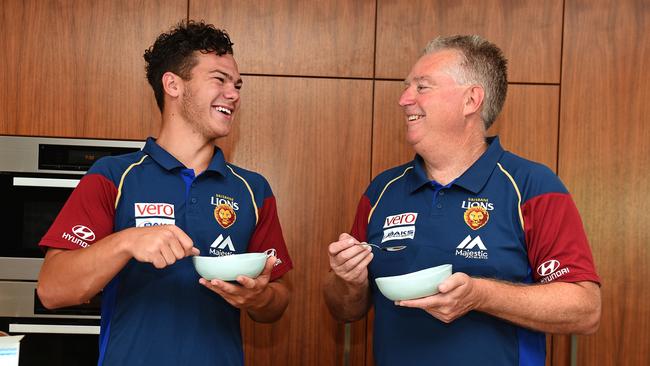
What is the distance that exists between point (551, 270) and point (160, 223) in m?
0.86

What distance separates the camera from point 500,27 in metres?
2.32

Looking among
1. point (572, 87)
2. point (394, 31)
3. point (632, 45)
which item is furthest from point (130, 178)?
point (632, 45)

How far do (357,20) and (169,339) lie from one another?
1.33m

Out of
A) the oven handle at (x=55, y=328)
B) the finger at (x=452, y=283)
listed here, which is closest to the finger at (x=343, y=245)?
the finger at (x=452, y=283)

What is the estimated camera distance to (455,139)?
1.63 meters

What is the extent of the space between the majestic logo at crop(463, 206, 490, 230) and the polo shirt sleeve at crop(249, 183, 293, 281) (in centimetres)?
48

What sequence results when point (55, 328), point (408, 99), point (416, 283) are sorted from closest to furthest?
point (416, 283) → point (408, 99) → point (55, 328)

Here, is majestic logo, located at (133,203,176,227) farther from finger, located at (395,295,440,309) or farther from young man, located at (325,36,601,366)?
finger, located at (395,295,440,309)

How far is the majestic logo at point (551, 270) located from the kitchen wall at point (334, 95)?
0.94 m

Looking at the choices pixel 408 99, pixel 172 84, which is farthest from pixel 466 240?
pixel 172 84

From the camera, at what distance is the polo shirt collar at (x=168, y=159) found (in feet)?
5.21

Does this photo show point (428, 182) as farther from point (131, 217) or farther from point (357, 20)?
point (357, 20)

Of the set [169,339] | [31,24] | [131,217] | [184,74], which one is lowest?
[169,339]

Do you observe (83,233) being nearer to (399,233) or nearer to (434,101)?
(399,233)
